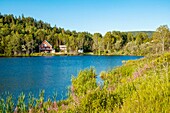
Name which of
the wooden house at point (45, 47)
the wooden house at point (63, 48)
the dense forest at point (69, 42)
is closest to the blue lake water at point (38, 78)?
the dense forest at point (69, 42)

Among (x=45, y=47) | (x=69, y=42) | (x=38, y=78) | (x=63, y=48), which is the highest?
(x=69, y=42)

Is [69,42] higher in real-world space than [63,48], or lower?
higher

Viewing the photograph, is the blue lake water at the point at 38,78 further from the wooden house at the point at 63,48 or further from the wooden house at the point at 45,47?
the wooden house at the point at 63,48

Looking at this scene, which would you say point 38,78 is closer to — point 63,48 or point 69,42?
point 69,42

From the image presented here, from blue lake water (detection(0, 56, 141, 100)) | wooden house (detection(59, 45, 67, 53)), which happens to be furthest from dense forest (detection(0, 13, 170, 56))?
blue lake water (detection(0, 56, 141, 100))

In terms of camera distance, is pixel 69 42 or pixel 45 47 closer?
pixel 45 47

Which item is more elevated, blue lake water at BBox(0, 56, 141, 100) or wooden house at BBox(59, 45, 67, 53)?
wooden house at BBox(59, 45, 67, 53)

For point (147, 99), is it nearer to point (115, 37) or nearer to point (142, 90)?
point (142, 90)

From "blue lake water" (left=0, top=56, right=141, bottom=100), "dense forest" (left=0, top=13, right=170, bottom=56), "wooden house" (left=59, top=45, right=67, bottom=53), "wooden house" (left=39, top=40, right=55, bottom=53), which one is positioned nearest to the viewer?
"blue lake water" (left=0, top=56, right=141, bottom=100)

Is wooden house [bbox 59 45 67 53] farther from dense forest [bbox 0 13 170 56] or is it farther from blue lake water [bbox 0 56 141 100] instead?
blue lake water [bbox 0 56 141 100]

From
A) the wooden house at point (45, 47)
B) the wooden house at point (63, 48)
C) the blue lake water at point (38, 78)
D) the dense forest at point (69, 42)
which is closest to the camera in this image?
the blue lake water at point (38, 78)

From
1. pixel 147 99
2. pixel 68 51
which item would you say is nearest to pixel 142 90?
pixel 147 99

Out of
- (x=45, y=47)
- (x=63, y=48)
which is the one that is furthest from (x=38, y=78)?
(x=63, y=48)

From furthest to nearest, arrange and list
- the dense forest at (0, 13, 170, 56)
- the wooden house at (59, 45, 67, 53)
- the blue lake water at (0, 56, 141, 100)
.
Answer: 1. the wooden house at (59, 45, 67, 53)
2. the dense forest at (0, 13, 170, 56)
3. the blue lake water at (0, 56, 141, 100)
